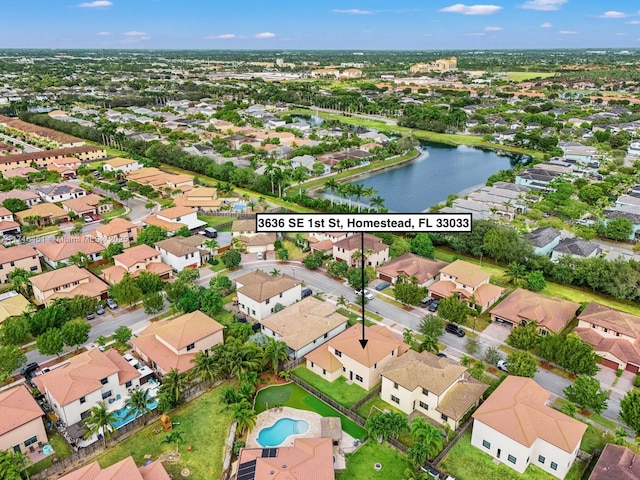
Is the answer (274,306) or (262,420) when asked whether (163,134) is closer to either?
(274,306)

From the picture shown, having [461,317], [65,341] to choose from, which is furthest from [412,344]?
[65,341]

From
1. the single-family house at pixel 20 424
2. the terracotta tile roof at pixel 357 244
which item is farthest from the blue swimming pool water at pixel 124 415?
the terracotta tile roof at pixel 357 244

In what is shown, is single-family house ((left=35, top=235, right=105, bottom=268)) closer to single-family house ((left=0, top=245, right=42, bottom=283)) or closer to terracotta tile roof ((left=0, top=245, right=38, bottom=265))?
single-family house ((left=0, top=245, right=42, bottom=283))

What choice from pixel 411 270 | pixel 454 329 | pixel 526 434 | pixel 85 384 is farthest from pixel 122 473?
pixel 411 270

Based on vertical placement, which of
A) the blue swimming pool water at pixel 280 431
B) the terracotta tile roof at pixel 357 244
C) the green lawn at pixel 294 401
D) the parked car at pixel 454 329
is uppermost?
the terracotta tile roof at pixel 357 244

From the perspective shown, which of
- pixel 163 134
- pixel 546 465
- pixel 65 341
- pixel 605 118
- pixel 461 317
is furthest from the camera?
pixel 605 118

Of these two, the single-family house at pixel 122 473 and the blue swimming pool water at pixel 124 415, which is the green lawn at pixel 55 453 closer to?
the blue swimming pool water at pixel 124 415

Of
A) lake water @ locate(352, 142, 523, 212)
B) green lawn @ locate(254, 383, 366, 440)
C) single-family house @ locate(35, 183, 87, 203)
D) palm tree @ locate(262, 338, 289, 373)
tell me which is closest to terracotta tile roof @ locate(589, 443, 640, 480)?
green lawn @ locate(254, 383, 366, 440)
